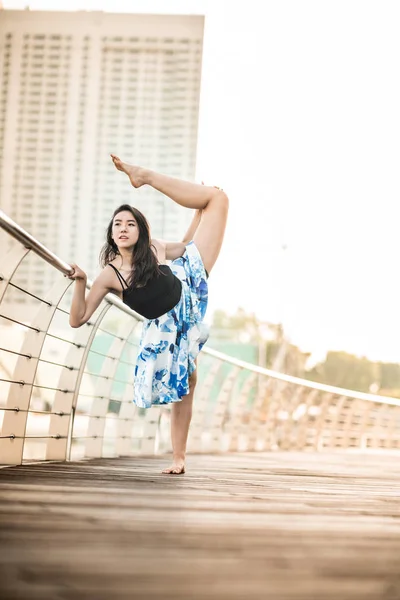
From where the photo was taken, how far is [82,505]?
1.93m

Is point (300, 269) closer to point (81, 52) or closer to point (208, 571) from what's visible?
point (81, 52)

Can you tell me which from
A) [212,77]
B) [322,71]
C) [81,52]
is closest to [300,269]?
[322,71]

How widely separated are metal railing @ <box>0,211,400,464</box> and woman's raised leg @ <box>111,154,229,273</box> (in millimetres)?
444

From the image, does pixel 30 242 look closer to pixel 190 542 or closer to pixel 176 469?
pixel 176 469

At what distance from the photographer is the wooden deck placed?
1104 mm

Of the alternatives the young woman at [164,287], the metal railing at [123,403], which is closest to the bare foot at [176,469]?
the young woman at [164,287]

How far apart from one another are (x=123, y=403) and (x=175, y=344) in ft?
5.36

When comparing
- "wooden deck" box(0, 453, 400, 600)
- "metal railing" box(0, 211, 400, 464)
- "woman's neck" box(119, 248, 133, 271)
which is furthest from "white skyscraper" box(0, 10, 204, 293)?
"wooden deck" box(0, 453, 400, 600)

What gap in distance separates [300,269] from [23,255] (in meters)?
45.9

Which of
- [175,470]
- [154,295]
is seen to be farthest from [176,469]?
[154,295]

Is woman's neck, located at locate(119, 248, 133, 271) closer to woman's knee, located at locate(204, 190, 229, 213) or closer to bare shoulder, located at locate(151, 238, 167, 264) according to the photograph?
bare shoulder, located at locate(151, 238, 167, 264)

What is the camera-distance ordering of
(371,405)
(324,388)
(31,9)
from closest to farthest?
1. (324,388)
2. (371,405)
3. (31,9)

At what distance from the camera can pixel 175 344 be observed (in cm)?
333

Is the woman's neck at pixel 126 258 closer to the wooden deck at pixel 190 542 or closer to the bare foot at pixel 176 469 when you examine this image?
the bare foot at pixel 176 469
